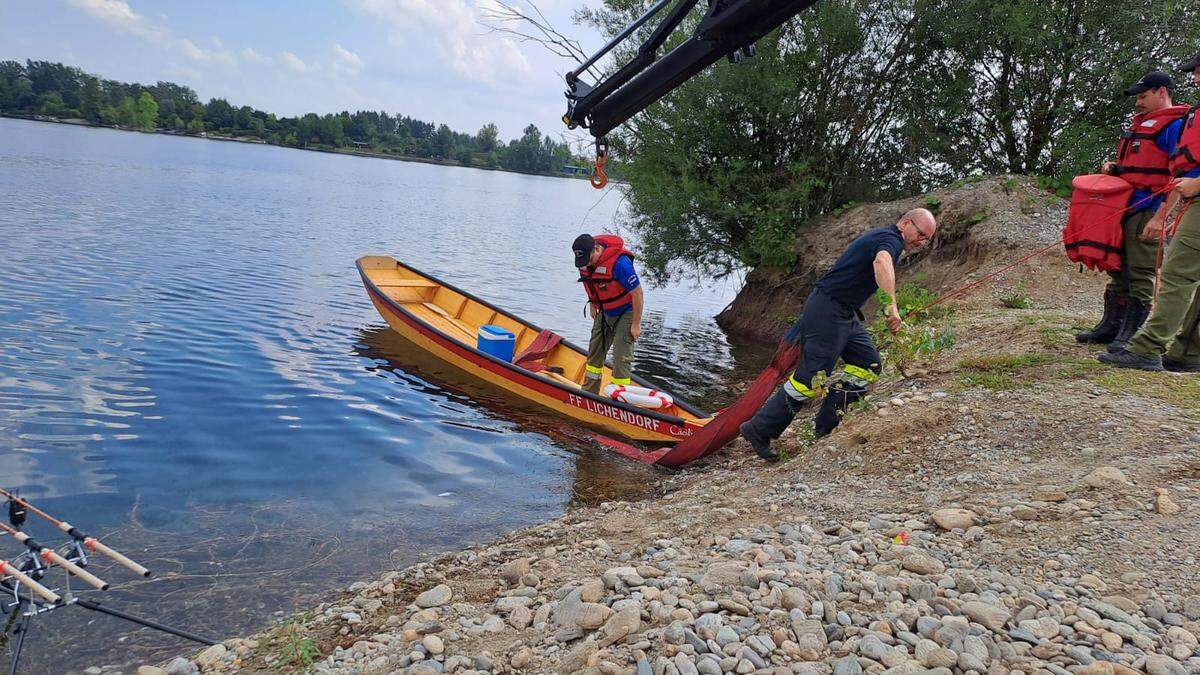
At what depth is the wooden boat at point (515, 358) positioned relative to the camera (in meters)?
9.45

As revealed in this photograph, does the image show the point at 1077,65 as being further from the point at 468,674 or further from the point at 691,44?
the point at 468,674

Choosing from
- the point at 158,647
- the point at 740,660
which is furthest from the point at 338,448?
the point at 740,660

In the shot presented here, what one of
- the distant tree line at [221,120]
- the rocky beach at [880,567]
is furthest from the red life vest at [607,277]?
the distant tree line at [221,120]

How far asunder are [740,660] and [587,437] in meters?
6.63

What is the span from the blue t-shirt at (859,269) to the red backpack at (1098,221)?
191 centimetres

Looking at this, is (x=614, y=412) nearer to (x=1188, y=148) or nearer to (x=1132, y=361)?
(x=1132, y=361)

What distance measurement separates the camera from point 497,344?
12.0m

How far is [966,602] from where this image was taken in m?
3.67

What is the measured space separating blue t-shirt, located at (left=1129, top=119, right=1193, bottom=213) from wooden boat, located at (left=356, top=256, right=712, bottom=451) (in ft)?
15.6

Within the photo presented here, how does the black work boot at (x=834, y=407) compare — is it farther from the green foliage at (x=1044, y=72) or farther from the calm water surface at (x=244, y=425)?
the green foliage at (x=1044, y=72)

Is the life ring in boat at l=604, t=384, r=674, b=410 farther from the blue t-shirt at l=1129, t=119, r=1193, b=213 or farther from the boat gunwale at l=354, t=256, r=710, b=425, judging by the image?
the blue t-shirt at l=1129, t=119, r=1193, b=213

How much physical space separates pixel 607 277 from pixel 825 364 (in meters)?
3.37

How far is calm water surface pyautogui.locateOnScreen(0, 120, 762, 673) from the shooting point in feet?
19.8

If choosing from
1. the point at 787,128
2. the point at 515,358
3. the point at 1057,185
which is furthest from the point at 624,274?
the point at 787,128
